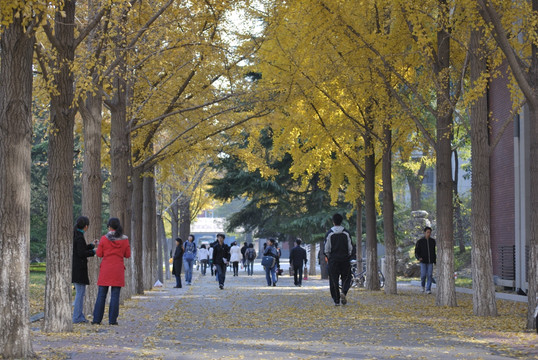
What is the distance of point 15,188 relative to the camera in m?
10.1

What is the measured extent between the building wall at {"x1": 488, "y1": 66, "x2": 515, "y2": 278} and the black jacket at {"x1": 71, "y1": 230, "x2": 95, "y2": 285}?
14534 mm

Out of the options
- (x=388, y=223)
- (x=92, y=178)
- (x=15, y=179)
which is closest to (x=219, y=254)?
(x=388, y=223)

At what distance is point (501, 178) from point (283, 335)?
612 inches

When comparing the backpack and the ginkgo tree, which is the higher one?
the ginkgo tree

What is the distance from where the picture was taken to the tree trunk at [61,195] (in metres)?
13.0

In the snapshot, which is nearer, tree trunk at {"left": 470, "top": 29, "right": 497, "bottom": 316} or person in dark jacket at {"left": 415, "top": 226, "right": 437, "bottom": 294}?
tree trunk at {"left": 470, "top": 29, "right": 497, "bottom": 316}

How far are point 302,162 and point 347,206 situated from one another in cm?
1412

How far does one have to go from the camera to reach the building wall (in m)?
26.0

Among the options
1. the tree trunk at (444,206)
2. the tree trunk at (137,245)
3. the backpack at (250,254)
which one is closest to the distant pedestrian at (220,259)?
the tree trunk at (137,245)

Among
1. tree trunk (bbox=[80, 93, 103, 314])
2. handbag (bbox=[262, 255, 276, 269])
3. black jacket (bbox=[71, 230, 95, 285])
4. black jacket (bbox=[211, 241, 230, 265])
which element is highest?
tree trunk (bbox=[80, 93, 103, 314])

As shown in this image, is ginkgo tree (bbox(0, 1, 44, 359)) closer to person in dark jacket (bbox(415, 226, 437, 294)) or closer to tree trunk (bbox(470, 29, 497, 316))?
tree trunk (bbox(470, 29, 497, 316))

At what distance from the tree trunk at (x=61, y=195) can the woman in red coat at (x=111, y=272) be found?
158 centimetres

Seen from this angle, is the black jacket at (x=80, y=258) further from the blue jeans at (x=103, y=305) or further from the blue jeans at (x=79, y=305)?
the blue jeans at (x=103, y=305)

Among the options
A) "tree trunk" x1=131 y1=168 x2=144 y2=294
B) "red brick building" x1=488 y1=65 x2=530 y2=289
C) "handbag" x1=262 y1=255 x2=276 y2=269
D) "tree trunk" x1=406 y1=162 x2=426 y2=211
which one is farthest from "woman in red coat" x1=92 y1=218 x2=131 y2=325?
"tree trunk" x1=406 y1=162 x2=426 y2=211
